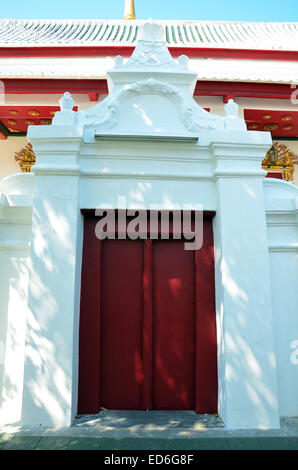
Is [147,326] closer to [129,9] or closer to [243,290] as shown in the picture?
[243,290]

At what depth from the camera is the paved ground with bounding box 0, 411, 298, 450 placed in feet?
10.7

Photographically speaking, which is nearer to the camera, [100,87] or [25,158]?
[100,87]

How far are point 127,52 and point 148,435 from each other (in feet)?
26.8

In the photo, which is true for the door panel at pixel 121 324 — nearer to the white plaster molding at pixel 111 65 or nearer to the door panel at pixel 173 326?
the door panel at pixel 173 326

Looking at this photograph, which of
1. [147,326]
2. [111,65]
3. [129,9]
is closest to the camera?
[147,326]

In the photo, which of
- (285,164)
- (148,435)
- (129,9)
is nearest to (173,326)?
(148,435)

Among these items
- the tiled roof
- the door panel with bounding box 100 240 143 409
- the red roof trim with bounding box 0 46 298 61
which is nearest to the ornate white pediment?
the door panel with bounding box 100 240 143 409

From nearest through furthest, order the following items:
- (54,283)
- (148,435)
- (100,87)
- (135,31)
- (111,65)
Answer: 1. (148,435)
2. (54,283)
3. (100,87)
4. (111,65)
5. (135,31)

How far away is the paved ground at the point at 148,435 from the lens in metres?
3.27

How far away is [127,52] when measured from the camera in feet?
26.9

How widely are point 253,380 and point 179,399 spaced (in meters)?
0.93

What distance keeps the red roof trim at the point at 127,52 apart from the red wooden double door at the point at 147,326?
19.1 ft

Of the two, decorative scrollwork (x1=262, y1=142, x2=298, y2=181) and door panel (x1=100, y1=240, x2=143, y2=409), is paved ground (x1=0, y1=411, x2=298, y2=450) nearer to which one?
door panel (x1=100, y1=240, x2=143, y2=409)

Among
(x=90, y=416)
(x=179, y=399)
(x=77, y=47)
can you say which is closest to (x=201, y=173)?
(x=179, y=399)
